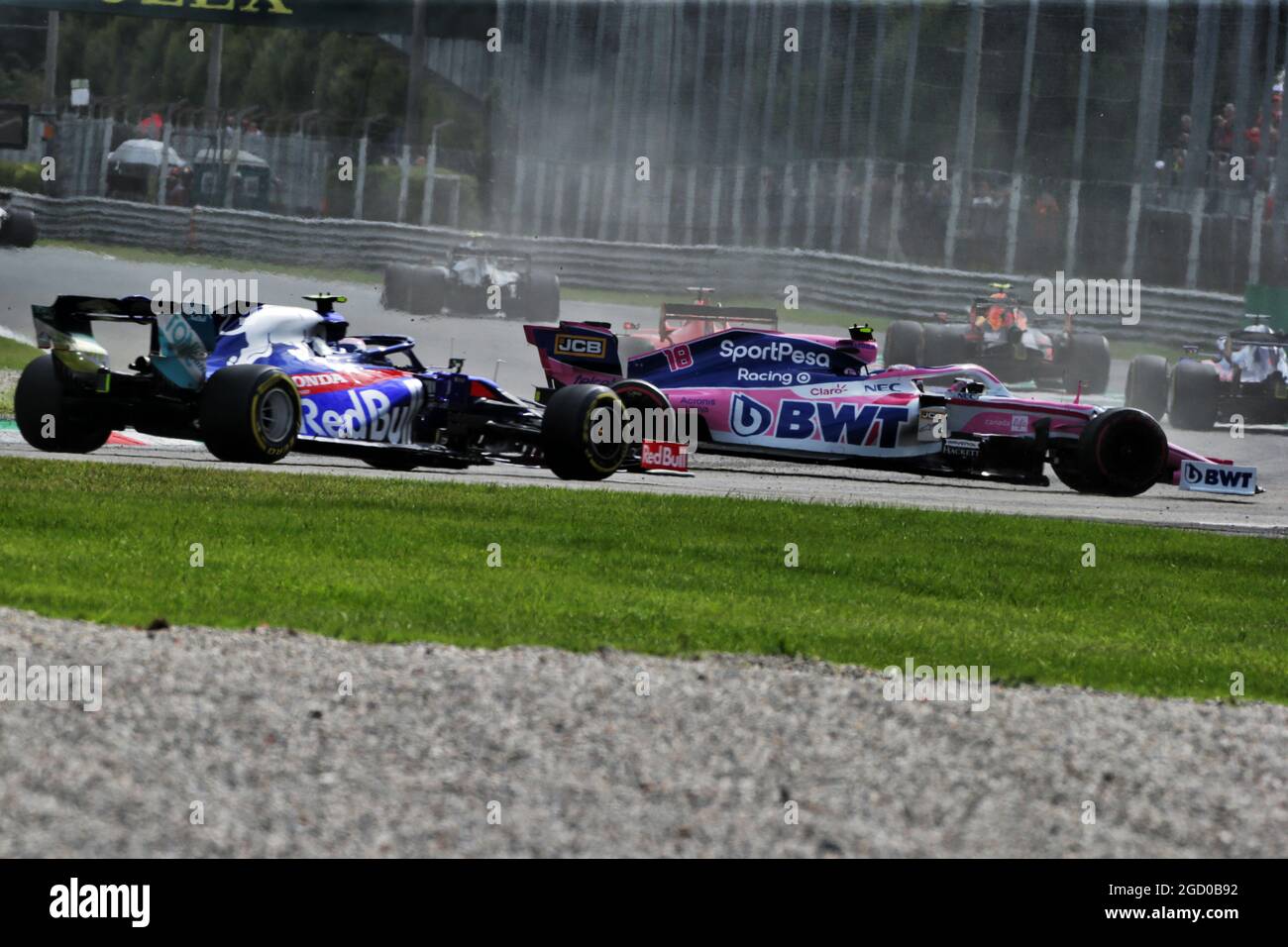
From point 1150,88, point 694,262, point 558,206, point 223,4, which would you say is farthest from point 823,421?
point 223,4

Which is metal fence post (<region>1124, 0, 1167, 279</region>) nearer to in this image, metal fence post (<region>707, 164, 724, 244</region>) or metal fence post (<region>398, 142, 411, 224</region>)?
metal fence post (<region>707, 164, 724, 244</region>)

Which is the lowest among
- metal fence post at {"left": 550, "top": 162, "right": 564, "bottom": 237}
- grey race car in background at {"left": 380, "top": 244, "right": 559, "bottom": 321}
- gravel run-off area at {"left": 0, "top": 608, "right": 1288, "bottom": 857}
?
gravel run-off area at {"left": 0, "top": 608, "right": 1288, "bottom": 857}

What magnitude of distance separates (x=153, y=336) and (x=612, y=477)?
17.1 feet

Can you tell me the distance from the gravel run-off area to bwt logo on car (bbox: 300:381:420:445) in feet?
21.6

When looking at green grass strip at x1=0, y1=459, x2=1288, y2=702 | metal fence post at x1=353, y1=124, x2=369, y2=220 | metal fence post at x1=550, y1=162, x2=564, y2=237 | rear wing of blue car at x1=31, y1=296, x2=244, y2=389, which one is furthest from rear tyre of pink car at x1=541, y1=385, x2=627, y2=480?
metal fence post at x1=353, y1=124, x2=369, y2=220

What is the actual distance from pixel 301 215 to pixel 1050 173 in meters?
15.7

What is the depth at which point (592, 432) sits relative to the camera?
1473 cm

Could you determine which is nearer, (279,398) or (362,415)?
(279,398)

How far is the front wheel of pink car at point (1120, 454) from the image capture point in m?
15.7

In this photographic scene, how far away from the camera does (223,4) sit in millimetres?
A: 34250

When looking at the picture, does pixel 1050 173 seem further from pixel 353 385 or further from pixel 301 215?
pixel 353 385

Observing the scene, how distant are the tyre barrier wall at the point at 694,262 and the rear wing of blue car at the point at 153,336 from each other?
19.5 metres

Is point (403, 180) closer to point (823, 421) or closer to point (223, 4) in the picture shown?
point (223, 4)

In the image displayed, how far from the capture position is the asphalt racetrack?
1527cm
